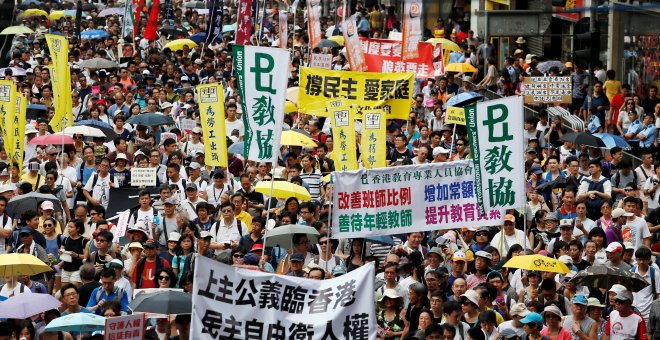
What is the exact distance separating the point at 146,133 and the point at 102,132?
0.89m

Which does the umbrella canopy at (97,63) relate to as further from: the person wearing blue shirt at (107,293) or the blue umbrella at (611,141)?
the person wearing blue shirt at (107,293)

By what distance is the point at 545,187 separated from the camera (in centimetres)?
1836

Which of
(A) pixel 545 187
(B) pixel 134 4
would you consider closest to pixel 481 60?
(B) pixel 134 4

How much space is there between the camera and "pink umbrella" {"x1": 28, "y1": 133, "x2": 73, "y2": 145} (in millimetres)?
20109

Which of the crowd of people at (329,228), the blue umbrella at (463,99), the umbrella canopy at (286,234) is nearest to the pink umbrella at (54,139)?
the crowd of people at (329,228)

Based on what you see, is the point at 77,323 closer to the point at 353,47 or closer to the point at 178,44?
the point at 353,47

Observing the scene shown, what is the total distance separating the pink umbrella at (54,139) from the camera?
20109 millimetres

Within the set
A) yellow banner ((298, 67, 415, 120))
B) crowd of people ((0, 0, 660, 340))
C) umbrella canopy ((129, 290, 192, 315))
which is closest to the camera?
umbrella canopy ((129, 290, 192, 315))

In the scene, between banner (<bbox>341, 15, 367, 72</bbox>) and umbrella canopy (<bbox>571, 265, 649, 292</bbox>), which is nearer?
umbrella canopy (<bbox>571, 265, 649, 292</bbox>)

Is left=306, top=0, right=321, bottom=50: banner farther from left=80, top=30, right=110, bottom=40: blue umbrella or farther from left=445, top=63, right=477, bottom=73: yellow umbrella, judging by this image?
left=80, top=30, right=110, bottom=40: blue umbrella

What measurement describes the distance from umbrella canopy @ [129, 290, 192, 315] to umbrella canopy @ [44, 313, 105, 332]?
613 millimetres

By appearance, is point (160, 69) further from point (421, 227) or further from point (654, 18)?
point (421, 227)

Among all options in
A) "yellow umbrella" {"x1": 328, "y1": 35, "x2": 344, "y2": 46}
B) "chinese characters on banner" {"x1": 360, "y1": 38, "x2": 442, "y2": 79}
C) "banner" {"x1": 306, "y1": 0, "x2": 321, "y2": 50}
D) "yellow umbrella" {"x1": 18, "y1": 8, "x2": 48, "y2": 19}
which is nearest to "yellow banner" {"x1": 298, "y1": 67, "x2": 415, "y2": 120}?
"chinese characters on banner" {"x1": 360, "y1": 38, "x2": 442, "y2": 79}

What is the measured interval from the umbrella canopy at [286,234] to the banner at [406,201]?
67 centimetres
